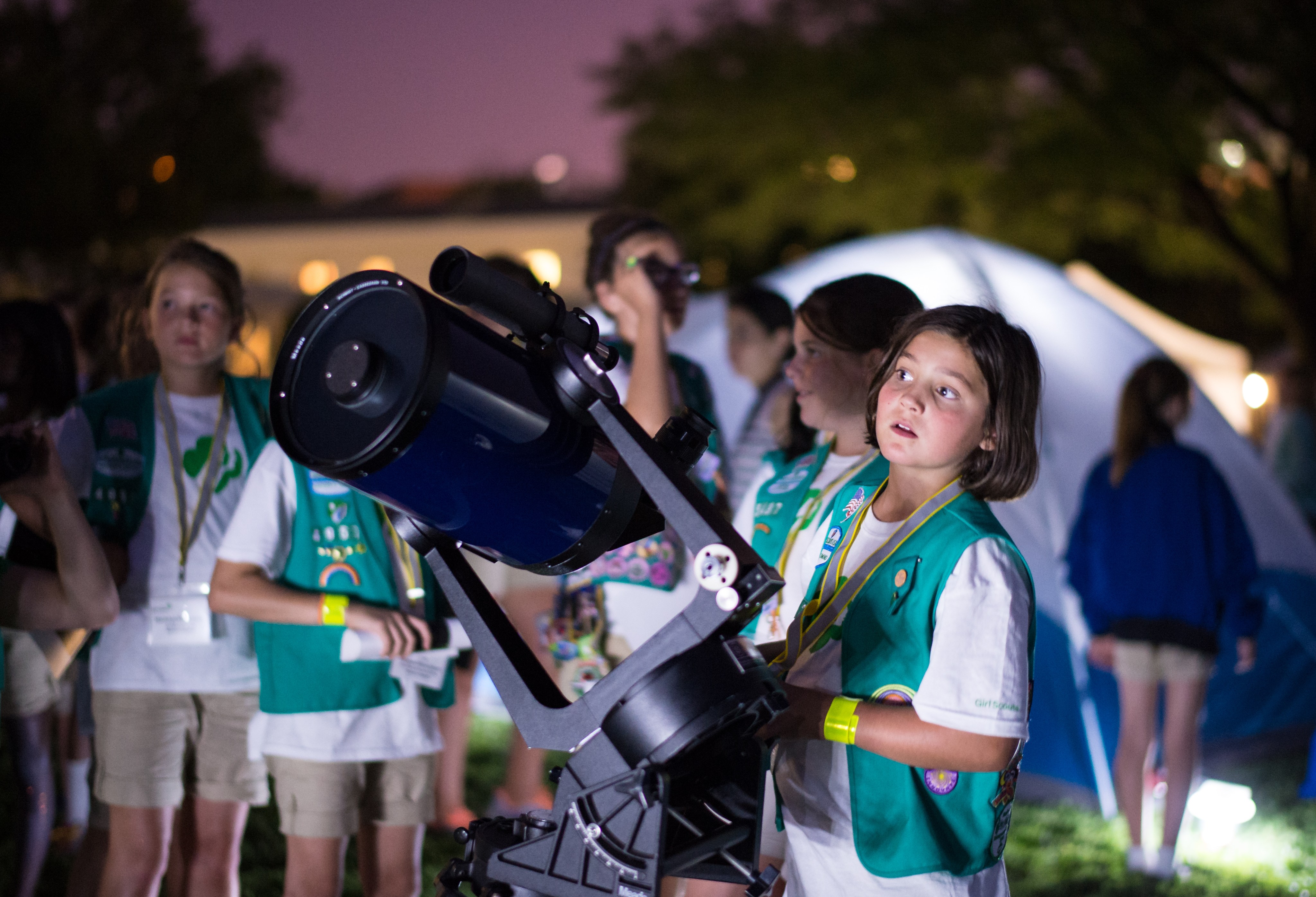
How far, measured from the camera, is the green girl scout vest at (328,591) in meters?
2.62

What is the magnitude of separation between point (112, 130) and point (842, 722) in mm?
27792

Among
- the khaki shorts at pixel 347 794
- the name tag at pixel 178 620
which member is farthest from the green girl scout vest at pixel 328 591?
the name tag at pixel 178 620

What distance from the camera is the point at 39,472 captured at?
250 centimetres

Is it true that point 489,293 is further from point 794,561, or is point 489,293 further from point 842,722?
point 794,561

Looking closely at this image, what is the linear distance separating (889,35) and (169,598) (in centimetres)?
1208

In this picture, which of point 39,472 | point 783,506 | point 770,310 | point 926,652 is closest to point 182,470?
point 39,472

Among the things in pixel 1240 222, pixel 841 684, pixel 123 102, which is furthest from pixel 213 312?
pixel 123 102

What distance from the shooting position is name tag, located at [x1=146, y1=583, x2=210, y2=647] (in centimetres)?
290

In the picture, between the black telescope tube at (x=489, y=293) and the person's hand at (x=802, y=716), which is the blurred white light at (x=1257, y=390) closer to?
the person's hand at (x=802, y=716)

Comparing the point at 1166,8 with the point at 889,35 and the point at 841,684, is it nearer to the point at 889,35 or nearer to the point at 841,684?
the point at 889,35

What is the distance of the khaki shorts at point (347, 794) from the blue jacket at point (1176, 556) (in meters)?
3.10

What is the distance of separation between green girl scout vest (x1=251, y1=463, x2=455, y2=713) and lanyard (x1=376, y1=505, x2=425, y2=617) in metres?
0.02

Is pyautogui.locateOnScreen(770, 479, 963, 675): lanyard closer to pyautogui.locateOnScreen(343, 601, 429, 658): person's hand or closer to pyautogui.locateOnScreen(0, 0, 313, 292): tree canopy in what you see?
pyautogui.locateOnScreen(343, 601, 429, 658): person's hand

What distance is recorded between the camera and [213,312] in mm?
3098
